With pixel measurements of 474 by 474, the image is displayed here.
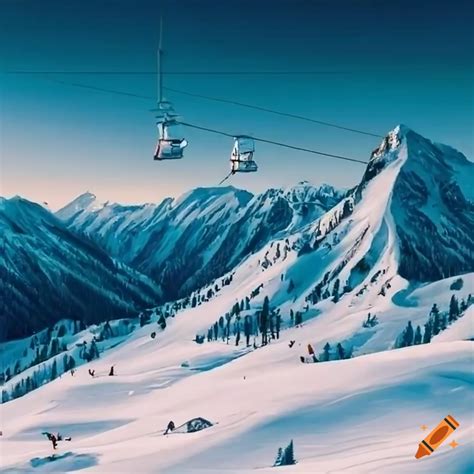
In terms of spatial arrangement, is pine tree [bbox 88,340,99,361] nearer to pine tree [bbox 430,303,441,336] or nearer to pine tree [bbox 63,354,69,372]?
pine tree [bbox 63,354,69,372]

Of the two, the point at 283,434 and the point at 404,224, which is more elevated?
the point at 404,224

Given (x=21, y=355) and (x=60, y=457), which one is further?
(x=21, y=355)

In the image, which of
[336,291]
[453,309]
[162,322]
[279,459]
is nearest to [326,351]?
[453,309]

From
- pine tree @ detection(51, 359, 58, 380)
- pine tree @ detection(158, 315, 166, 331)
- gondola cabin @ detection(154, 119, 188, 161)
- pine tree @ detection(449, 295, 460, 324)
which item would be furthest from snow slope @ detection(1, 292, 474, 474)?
pine tree @ detection(158, 315, 166, 331)

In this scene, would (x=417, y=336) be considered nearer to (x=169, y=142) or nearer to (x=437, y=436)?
(x=437, y=436)

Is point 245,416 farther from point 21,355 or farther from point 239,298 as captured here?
point 21,355

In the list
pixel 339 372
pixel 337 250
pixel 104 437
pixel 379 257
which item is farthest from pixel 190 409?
pixel 337 250
